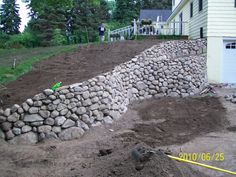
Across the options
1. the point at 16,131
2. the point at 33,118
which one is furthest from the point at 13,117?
the point at 33,118

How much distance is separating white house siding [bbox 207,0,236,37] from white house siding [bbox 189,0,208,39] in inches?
14.0

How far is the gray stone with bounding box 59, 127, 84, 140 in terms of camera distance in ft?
24.7

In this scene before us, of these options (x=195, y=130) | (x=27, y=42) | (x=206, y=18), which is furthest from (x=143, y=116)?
(x=27, y=42)

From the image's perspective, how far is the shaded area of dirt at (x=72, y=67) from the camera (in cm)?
865

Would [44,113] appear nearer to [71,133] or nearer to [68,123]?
[68,123]

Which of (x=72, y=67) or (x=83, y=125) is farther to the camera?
(x=72, y=67)

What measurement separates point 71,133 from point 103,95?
72.7 inches

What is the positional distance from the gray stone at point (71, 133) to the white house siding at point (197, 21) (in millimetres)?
9243

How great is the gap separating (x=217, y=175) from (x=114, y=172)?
198 centimetres

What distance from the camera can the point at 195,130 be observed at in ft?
26.8

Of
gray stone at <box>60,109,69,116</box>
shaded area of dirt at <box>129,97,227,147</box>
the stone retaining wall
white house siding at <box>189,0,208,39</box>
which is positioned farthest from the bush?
gray stone at <box>60,109,69,116</box>

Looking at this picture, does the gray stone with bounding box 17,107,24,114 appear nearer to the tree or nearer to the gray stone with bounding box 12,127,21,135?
the gray stone with bounding box 12,127,21,135

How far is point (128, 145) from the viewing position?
6.02 m

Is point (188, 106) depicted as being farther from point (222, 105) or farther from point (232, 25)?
point (232, 25)
